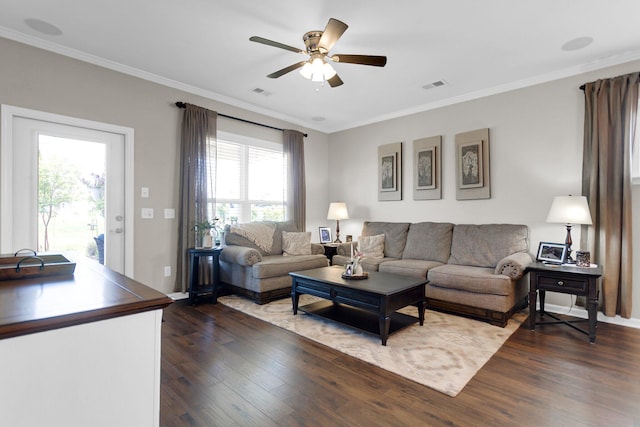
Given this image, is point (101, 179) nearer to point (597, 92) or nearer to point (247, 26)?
point (247, 26)

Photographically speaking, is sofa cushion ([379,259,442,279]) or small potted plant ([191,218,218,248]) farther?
small potted plant ([191,218,218,248])

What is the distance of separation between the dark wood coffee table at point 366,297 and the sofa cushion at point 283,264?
56cm

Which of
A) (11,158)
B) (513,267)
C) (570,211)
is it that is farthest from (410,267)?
(11,158)

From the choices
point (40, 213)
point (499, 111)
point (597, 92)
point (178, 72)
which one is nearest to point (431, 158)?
point (499, 111)

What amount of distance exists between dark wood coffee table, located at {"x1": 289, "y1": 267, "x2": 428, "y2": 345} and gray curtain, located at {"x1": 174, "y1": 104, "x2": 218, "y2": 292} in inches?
63.0

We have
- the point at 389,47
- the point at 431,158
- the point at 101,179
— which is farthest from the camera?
the point at 431,158

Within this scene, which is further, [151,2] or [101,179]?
[101,179]

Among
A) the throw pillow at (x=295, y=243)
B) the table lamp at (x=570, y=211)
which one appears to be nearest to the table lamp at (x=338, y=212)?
the throw pillow at (x=295, y=243)

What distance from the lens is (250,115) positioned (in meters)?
4.99

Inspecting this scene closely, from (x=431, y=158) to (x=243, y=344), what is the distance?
356 cm

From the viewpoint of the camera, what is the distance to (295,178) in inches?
218

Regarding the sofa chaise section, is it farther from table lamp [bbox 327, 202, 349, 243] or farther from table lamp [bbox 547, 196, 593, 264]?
table lamp [bbox 327, 202, 349, 243]

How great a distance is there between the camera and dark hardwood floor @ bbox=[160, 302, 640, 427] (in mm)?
1793

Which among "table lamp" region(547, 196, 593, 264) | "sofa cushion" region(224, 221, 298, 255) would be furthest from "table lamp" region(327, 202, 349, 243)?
"table lamp" region(547, 196, 593, 264)
